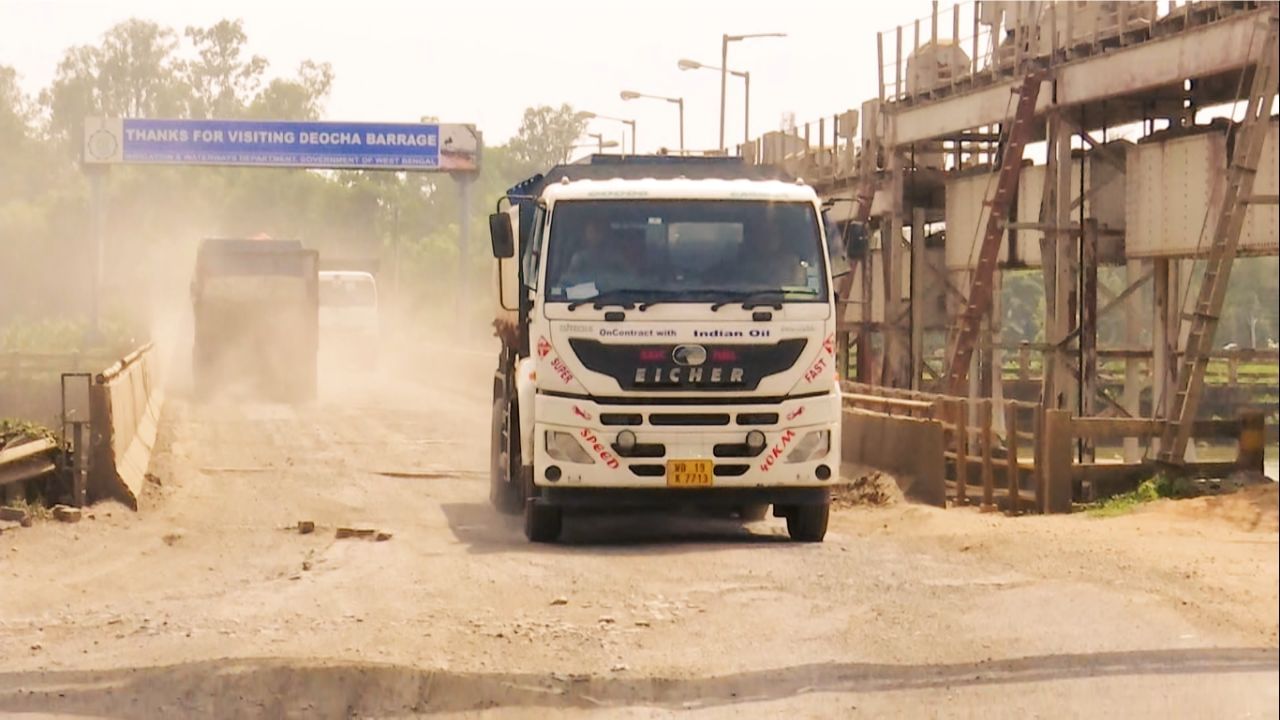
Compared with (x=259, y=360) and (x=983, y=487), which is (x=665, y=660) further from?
(x=259, y=360)

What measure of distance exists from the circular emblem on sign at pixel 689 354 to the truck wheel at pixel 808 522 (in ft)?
5.57

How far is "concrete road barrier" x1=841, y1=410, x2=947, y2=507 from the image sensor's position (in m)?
19.8

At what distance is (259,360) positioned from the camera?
3731 centimetres

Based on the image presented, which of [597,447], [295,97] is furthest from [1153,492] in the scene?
[295,97]

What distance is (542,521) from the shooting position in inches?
595

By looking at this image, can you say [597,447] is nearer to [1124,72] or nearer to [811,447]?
[811,447]

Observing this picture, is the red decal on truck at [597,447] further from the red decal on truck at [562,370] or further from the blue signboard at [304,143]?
the blue signboard at [304,143]

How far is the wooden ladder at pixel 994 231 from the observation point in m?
28.7

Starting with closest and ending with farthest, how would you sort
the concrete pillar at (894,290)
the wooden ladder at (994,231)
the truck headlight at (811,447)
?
the truck headlight at (811,447) → the wooden ladder at (994,231) → the concrete pillar at (894,290)

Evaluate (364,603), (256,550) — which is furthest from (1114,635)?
(256,550)

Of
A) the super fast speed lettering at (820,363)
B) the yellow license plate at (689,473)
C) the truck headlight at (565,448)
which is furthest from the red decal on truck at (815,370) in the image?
the truck headlight at (565,448)

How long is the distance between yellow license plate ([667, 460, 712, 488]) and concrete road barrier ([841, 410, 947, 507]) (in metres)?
5.76

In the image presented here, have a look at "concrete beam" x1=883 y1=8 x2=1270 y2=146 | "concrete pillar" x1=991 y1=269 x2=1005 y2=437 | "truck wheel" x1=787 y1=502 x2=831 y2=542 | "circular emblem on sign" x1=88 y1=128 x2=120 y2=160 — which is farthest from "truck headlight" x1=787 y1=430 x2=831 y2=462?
"circular emblem on sign" x1=88 y1=128 x2=120 y2=160

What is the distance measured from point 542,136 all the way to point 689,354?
408 ft
